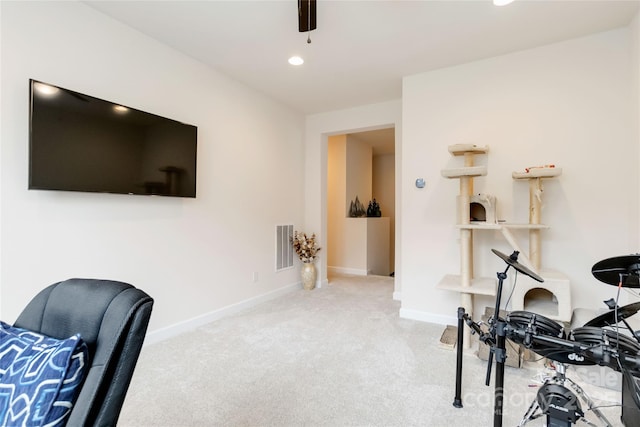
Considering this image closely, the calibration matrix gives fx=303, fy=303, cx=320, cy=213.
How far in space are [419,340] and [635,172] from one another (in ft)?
7.23

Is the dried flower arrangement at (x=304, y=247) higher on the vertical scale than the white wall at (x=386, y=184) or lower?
lower

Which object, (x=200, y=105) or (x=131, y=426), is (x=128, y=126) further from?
(x=131, y=426)

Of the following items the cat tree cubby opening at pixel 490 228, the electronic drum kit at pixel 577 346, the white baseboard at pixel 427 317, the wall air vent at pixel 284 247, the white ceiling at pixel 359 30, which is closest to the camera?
the electronic drum kit at pixel 577 346

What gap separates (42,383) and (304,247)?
375 cm

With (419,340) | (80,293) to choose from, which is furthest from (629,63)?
(80,293)

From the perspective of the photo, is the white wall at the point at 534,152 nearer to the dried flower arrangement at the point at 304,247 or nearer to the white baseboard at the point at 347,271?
the dried flower arrangement at the point at 304,247

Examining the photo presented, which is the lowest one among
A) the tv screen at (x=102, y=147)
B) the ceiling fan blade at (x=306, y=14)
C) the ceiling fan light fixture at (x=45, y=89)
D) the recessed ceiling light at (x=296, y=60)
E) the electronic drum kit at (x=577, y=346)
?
the electronic drum kit at (x=577, y=346)

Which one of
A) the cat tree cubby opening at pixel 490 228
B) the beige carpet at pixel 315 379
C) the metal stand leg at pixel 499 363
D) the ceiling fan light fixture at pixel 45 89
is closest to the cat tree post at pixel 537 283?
the cat tree cubby opening at pixel 490 228

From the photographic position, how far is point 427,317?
10.7ft

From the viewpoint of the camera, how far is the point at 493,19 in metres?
2.41

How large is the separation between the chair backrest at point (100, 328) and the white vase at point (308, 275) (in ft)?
11.6

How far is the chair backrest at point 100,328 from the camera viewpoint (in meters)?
0.86

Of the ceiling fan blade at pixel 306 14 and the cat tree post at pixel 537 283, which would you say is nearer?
the ceiling fan blade at pixel 306 14

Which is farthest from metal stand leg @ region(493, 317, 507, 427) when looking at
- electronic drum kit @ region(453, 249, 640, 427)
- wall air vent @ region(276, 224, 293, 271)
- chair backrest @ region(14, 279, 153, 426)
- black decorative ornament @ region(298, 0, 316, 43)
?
wall air vent @ region(276, 224, 293, 271)
